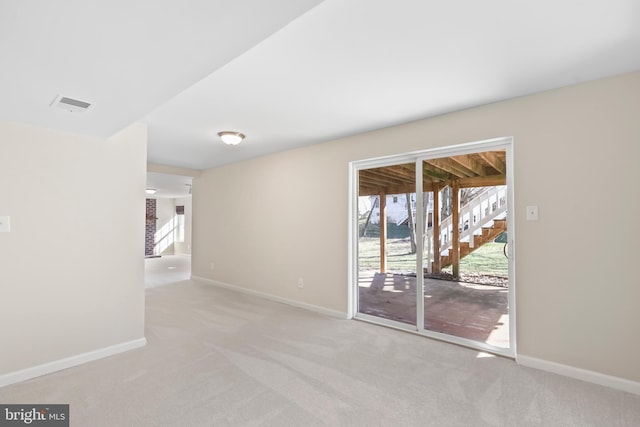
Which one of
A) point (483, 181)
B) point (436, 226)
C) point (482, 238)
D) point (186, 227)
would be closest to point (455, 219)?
point (436, 226)

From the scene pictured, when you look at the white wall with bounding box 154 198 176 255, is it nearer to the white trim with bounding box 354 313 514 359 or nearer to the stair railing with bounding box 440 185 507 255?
the white trim with bounding box 354 313 514 359

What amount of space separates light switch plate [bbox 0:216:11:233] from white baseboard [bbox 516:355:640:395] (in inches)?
169

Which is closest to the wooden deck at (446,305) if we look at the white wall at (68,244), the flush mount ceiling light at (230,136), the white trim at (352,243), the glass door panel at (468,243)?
the glass door panel at (468,243)

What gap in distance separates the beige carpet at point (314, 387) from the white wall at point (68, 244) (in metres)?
0.31

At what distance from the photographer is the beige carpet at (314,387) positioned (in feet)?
6.19

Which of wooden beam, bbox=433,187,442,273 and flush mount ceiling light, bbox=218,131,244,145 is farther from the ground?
flush mount ceiling light, bbox=218,131,244,145

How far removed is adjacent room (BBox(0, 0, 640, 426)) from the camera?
5.20 feet

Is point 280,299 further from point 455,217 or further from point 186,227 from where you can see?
point 186,227

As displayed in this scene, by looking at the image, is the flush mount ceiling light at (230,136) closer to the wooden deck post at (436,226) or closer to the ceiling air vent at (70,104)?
the ceiling air vent at (70,104)

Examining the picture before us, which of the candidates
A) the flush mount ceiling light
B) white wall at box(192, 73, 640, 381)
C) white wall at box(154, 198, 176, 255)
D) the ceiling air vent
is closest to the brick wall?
white wall at box(154, 198, 176, 255)

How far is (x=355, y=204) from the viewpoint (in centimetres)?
398

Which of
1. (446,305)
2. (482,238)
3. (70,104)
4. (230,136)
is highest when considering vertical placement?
(230,136)

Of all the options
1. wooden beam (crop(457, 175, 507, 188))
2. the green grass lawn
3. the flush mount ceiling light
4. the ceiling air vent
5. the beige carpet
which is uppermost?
the flush mount ceiling light

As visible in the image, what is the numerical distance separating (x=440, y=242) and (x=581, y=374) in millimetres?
1600
